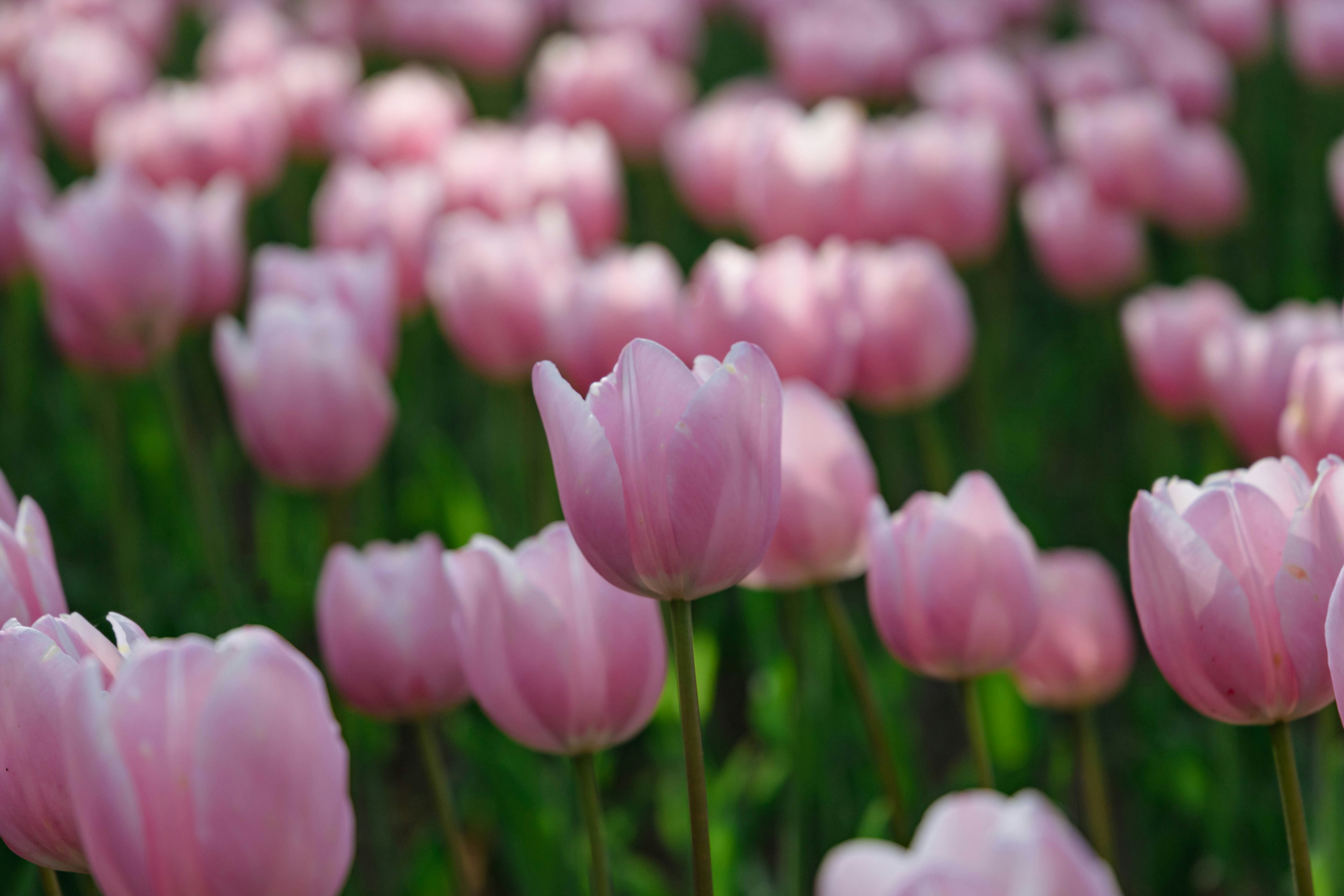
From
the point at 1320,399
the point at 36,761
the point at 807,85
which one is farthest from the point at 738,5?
the point at 36,761

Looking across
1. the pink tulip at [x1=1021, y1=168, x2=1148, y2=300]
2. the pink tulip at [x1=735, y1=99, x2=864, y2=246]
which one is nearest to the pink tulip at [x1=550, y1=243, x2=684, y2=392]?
the pink tulip at [x1=735, y1=99, x2=864, y2=246]

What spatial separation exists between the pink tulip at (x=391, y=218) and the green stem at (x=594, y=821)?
928mm

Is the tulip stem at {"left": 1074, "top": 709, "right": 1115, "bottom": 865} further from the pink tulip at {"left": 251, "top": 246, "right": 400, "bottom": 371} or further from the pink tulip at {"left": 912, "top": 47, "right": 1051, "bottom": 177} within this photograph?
the pink tulip at {"left": 912, "top": 47, "right": 1051, "bottom": 177}

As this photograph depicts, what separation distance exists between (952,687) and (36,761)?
1.27 metres

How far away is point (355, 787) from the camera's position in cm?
115

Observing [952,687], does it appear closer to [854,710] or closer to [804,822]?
[854,710]

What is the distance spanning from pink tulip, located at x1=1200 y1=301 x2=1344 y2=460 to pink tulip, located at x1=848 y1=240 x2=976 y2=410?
9.5 inches

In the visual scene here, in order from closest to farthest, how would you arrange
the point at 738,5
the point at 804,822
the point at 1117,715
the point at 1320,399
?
the point at 1320,399 < the point at 804,822 < the point at 1117,715 < the point at 738,5

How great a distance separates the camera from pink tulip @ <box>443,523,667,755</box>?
0.70m

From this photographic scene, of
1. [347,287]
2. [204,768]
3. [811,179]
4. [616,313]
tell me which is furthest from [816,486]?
[811,179]

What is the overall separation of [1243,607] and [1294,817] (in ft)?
0.36

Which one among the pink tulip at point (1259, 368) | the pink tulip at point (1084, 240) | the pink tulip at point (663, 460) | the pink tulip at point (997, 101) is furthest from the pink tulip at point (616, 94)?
the pink tulip at point (663, 460)

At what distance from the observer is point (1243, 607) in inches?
24.0

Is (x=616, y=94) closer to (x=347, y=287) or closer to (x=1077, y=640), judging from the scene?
(x=347, y=287)
